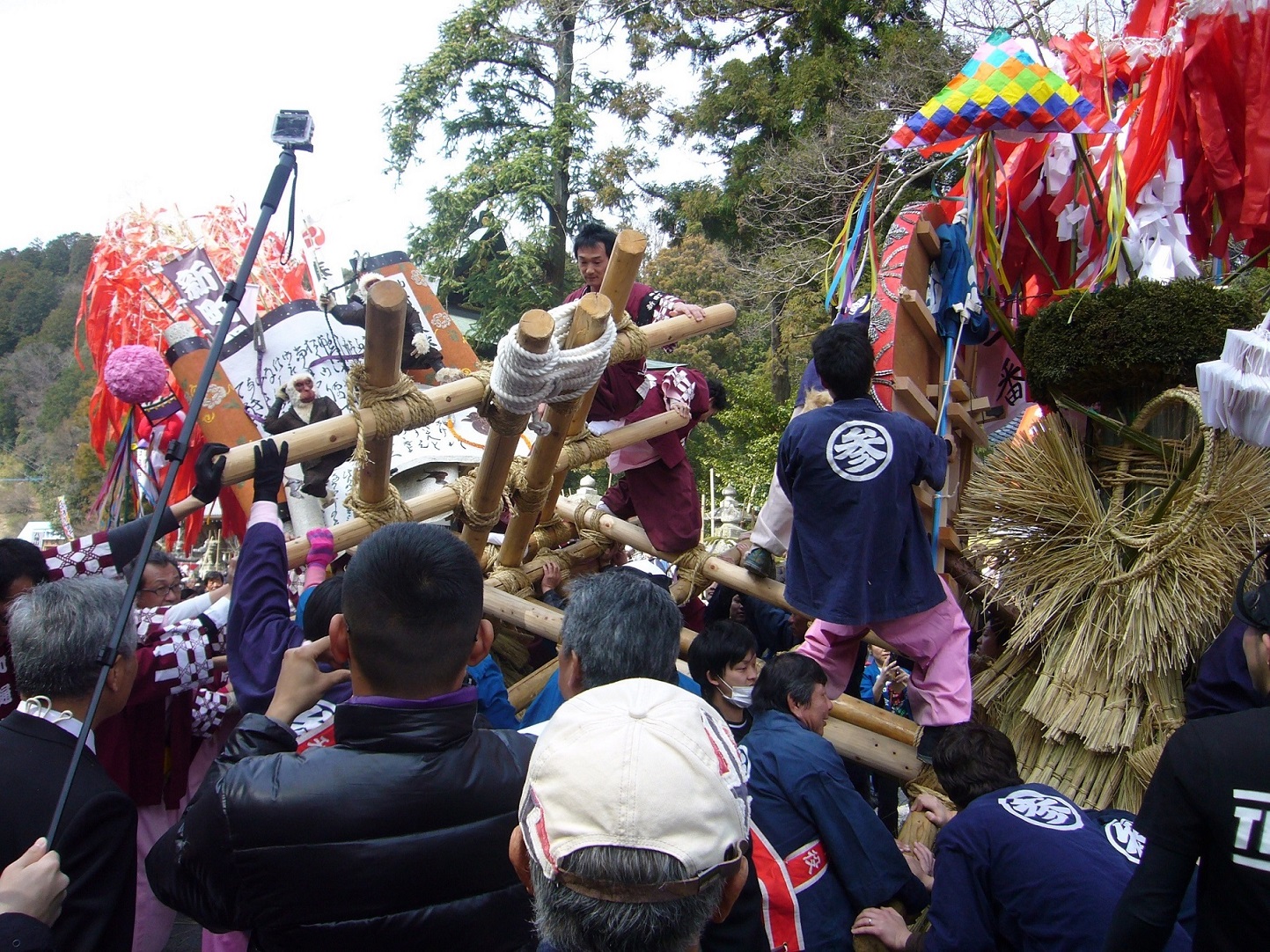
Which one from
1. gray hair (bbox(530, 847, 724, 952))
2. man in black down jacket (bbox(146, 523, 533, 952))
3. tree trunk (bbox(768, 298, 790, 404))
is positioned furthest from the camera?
tree trunk (bbox(768, 298, 790, 404))

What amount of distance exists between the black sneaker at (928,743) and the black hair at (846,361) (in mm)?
1117

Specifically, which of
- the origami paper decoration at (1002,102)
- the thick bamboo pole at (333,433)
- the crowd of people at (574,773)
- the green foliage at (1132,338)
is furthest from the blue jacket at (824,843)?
the origami paper decoration at (1002,102)

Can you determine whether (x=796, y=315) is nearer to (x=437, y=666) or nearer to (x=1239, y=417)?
(x=1239, y=417)

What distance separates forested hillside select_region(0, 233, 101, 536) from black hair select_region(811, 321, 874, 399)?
26.5 m

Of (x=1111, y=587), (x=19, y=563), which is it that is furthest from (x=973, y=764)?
(x=19, y=563)

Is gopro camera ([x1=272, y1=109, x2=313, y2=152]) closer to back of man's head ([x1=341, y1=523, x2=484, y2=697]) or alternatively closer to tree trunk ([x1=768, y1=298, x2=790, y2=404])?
back of man's head ([x1=341, y1=523, x2=484, y2=697])

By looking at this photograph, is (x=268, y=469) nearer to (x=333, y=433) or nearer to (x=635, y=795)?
(x=333, y=433)

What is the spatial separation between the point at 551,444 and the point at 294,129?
4.36 ft

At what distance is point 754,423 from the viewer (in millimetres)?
14555

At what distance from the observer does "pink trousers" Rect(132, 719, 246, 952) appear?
263 centimetres

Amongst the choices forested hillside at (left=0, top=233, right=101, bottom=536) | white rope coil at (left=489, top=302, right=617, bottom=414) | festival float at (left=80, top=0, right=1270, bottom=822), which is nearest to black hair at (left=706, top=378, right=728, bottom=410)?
festival float at (left=80, top=0, right=1270, bottom=822)

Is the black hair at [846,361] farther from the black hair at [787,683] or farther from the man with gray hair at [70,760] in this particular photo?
the man with gray hair at [70,760]

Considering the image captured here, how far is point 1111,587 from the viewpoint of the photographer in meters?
2.99

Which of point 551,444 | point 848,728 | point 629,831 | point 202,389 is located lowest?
point 848,728
